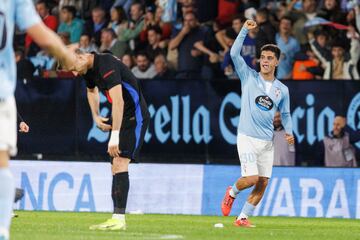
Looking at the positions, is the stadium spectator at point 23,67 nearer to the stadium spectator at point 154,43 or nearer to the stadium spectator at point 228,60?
the stadium spectator at point 154,43

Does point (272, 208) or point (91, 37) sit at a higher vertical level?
point (91, 37)

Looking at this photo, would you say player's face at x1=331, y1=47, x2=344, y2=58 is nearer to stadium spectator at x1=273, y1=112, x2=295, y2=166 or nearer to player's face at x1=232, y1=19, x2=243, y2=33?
stadium spectator at x1=273, y1=112, x2=295, y2=166

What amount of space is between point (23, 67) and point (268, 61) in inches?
303

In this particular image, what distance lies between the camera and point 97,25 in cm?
2362

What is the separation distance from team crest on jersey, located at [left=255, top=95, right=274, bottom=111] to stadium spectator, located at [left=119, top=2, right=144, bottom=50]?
7362 millimetres

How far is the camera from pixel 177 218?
17.7 metres

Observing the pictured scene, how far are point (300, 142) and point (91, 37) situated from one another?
18.1 feet

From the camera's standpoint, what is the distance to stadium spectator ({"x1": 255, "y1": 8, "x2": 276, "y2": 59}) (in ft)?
69.4

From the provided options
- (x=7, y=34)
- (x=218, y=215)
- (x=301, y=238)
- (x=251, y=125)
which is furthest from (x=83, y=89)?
(x=7, y=34)

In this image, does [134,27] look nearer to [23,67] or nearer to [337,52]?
[23,67]

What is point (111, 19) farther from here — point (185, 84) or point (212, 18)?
point (185, 84)

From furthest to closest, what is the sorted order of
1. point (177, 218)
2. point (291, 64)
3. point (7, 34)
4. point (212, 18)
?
point (212, 18)
point (291, 64)
point (177, 218)
point (7, 34)

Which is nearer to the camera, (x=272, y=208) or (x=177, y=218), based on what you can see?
(x=177, y=218)

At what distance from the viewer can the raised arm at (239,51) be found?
15.1m
